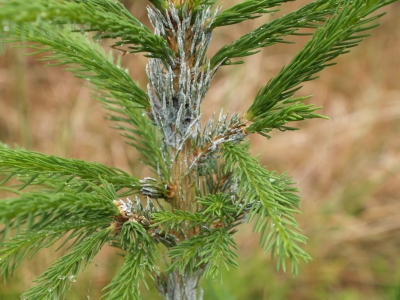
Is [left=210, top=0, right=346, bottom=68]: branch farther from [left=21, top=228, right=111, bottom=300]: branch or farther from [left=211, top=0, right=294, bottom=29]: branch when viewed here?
[left=21, top=228, right=111, bottom=300]: branch

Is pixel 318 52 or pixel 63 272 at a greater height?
pixel 318 52

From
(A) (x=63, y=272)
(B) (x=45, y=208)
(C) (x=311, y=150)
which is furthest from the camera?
(C) (x=311, y=150)

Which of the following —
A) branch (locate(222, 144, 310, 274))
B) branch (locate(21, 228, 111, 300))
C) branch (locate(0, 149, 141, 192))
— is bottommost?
branch (locate(21, 228, 111, 300))

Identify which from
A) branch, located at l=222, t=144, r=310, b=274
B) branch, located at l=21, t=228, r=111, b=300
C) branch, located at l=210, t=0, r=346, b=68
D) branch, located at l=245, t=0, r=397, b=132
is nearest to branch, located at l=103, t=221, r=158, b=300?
branch, located at l=21, t=228, r=111, b=300

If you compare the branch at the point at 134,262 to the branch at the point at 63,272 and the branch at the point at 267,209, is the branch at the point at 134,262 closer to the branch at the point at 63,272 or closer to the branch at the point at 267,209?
the branch at the point at 63,272

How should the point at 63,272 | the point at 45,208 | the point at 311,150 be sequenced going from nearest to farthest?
1. the point at 45,208
2. the point at 63,272
3. the point at 311,150

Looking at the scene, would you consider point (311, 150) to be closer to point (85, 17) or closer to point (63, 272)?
point (63, 272)

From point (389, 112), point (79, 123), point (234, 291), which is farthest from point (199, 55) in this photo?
point (389, 112)

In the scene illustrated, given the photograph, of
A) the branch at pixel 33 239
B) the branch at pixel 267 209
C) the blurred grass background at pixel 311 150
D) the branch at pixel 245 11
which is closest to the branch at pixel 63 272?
the branch at pixel 33 239

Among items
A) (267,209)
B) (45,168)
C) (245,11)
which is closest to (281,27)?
(245,11)
